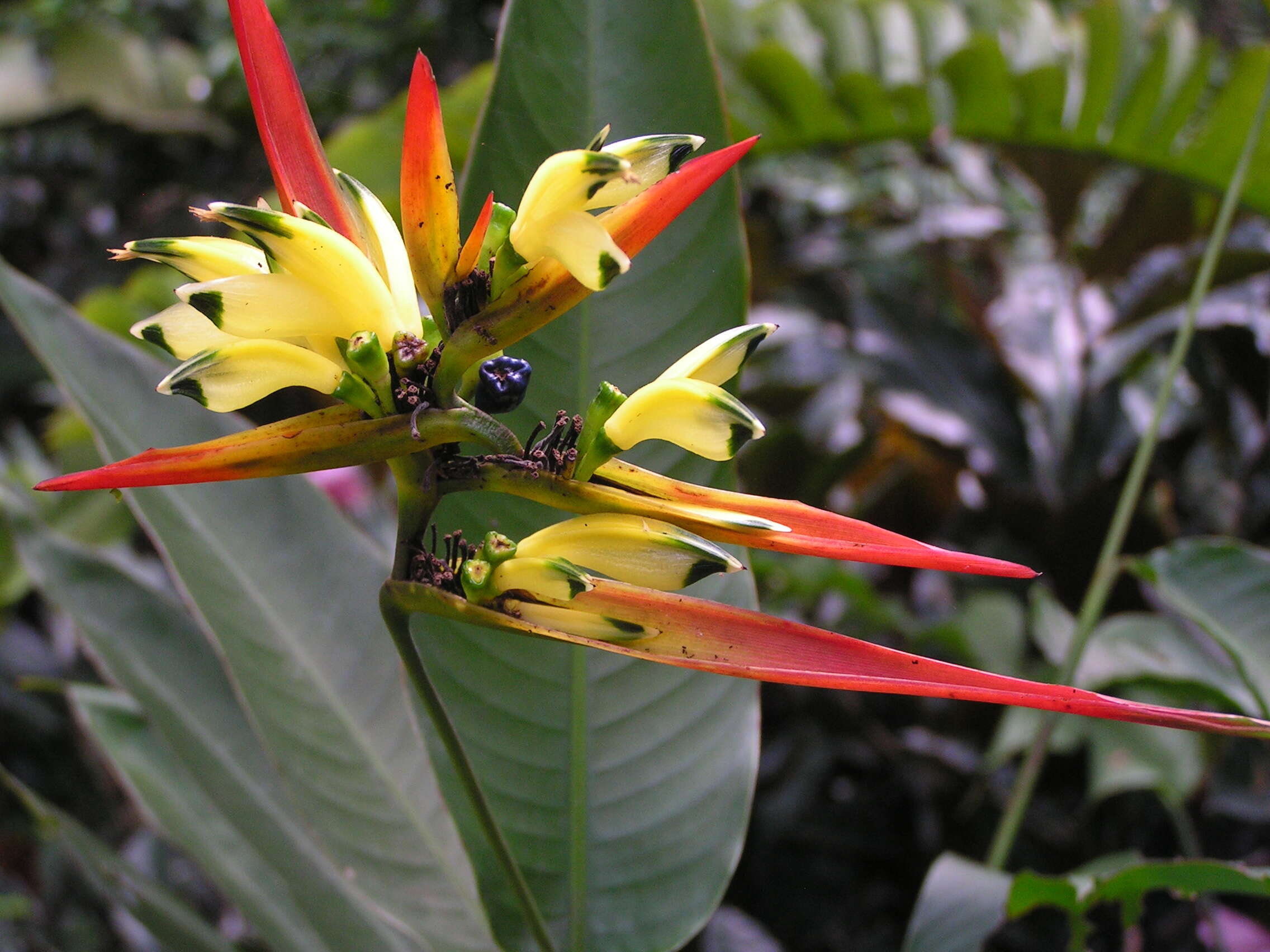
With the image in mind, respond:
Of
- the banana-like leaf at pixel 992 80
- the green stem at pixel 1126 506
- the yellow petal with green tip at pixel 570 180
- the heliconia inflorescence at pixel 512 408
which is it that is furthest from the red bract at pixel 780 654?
the banana-like leaf at pixel 992 80

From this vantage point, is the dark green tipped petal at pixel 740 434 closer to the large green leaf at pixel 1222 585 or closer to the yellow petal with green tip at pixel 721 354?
the yellow petal with green tip at pixel 721 354

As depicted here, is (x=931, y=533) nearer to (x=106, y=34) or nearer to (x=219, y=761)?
(x=219, y=761)

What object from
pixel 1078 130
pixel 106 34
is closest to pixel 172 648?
pixel 1078 130

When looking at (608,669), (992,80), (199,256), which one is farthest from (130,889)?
(992,80)

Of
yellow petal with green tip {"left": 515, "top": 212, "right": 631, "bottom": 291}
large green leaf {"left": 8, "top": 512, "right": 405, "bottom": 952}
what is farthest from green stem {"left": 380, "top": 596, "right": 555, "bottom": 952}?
large green leaf {"left": 8, "top": 512, "right": 405, "bottom": 952}

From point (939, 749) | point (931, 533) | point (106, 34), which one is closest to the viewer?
point (939, 749)

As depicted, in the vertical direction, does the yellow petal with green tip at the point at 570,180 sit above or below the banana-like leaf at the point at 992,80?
above
